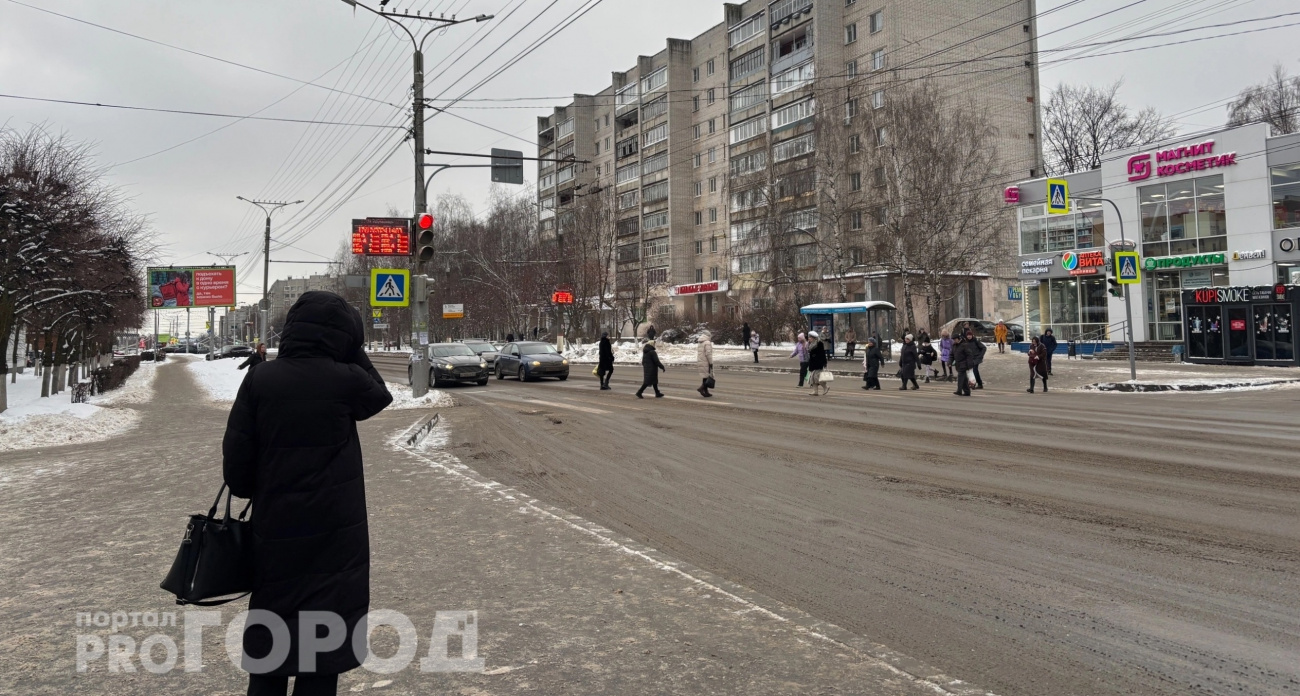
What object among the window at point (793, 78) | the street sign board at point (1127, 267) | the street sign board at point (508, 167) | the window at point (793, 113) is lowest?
the street sign board at point (1127, 267)

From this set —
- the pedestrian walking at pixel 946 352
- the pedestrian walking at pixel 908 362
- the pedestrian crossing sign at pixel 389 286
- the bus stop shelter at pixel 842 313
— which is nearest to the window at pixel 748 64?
the bus stop shelter at pixel 842 313

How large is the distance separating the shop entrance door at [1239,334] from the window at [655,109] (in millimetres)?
55423

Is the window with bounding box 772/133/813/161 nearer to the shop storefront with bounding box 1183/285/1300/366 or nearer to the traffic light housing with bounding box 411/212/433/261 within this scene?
the shop storefront with bounding box 1183/285/1300/366

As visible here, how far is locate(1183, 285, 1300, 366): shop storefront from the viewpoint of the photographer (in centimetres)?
2805

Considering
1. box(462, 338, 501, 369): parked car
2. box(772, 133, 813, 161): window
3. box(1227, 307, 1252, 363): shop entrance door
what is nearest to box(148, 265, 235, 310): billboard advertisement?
box(462, 338, 501, 369): parked car

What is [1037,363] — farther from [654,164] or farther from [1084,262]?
[654,164]

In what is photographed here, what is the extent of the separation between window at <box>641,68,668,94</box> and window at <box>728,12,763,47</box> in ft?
29.4

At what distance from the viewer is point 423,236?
18.1m

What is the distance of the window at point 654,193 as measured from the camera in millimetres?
77931

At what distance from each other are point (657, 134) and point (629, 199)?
797 cm

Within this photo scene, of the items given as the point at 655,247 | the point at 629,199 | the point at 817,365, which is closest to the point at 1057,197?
the point at 817,365

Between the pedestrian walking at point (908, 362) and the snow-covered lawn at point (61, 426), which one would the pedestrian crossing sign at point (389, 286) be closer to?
the snow-covered lawn at point (61, 426)

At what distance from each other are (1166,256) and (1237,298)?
259 inches

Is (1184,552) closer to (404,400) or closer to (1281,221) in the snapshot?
(404,400)
